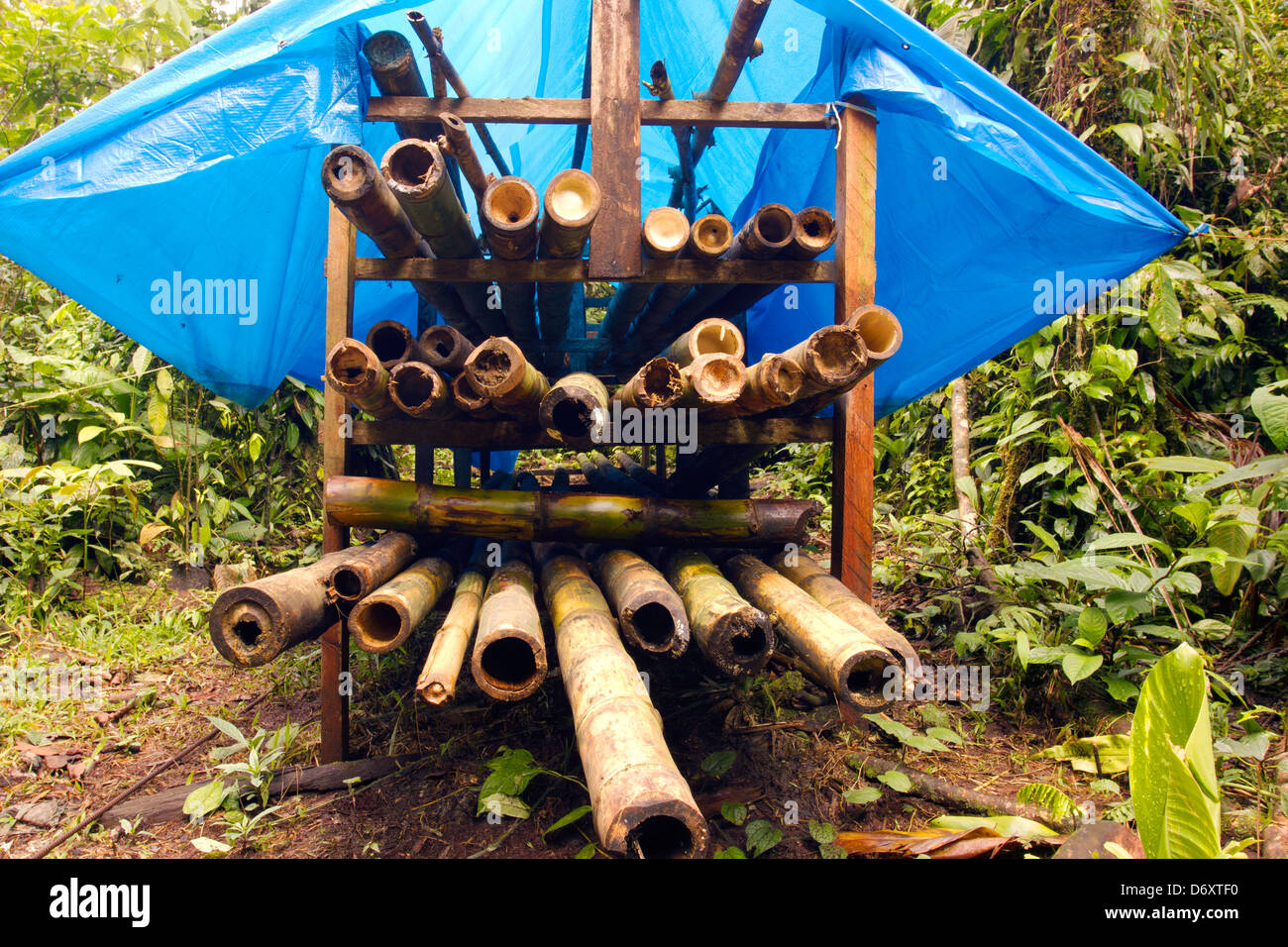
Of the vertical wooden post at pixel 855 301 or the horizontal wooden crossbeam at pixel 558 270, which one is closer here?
the horizontal wooden crossbeam at pixel 558 270

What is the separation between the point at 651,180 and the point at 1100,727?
13.8 ft

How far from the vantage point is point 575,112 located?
3006 mm

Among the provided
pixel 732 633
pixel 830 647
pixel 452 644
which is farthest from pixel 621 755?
pixel 452 644

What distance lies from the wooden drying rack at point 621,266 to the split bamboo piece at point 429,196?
94mm

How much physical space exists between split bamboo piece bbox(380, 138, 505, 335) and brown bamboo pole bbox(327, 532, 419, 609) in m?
1.19

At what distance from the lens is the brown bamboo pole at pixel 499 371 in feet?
7.73

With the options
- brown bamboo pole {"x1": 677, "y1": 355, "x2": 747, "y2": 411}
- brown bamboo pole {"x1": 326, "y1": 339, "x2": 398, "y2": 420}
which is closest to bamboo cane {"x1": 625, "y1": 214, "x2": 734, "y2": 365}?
brown bamboo pole {"x1": 677, "y1": 355, "x2": 747, "y2": 411}

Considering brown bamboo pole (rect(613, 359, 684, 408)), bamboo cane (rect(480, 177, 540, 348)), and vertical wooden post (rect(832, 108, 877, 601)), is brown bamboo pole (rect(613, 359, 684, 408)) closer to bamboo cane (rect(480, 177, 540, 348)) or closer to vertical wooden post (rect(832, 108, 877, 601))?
bamboo cane (rect(480, 177, 540, 348))

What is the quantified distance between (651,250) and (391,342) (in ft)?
3.66

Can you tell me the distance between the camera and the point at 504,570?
9.70ft

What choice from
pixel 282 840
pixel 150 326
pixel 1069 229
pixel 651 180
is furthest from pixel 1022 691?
pixel 150 326

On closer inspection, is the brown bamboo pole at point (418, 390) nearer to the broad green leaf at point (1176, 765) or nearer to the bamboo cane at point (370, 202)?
the bamboo cane at point (370, 202)

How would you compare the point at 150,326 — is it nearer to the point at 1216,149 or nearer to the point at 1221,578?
the point at 1221,578

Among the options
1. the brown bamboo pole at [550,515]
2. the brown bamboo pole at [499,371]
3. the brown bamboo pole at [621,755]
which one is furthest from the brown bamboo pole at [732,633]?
the brown bamboo pole at [499,371]
